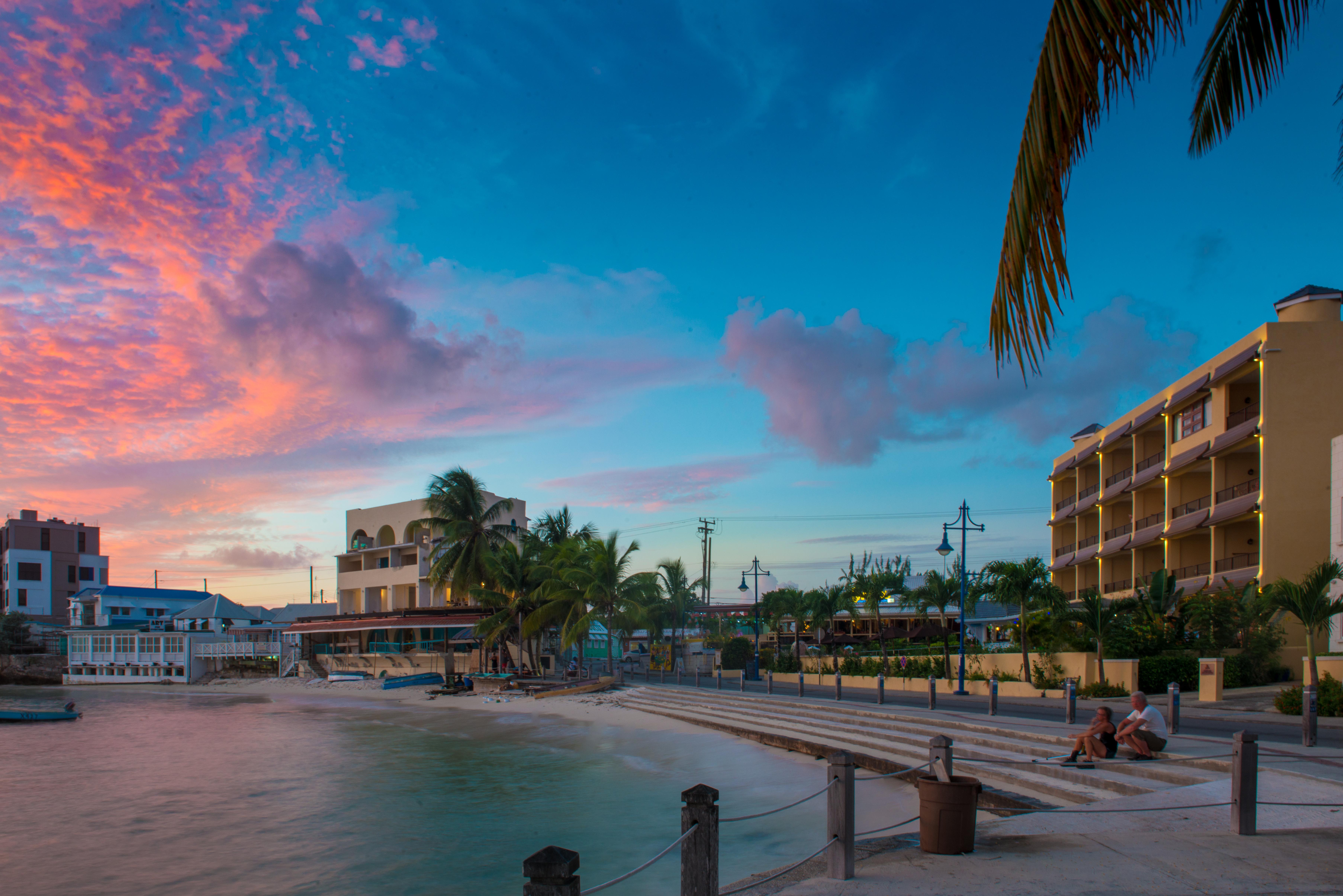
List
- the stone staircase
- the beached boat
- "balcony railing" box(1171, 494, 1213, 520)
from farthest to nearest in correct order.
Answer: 1. the beached boat
2. "balcony railing" box(1171, 494, 1213, 520)
3. the stone staircase

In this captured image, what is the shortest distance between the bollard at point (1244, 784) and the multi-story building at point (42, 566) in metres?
109

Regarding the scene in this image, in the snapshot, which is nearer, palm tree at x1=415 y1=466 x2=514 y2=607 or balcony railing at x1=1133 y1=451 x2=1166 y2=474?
balcony railing at x1=1133 y1=451 x2=1166 y2=474

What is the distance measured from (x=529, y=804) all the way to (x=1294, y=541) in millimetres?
27858

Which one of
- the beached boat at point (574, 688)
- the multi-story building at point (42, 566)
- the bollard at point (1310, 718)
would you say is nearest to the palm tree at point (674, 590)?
the beached boat at point (574, 688)

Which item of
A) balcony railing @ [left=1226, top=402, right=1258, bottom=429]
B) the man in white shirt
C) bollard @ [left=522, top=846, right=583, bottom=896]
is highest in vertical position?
balcony railing @ [left=1226, top=402, right=1258, bottom=429]

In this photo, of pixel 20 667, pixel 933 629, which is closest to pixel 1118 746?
pixel 933 629

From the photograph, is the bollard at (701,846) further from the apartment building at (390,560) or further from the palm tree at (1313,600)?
the apartment building at (390,560)

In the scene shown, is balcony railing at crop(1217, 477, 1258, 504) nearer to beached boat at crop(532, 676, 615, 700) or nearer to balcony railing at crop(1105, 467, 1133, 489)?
balcony railing at crop(1105, 467, 1133, 489)

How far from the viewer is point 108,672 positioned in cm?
7156

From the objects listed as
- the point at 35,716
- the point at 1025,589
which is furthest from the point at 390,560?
the point at 1025,589

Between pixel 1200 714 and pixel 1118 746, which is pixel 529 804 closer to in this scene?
pixel 1118 746

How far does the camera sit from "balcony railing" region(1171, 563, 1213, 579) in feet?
119

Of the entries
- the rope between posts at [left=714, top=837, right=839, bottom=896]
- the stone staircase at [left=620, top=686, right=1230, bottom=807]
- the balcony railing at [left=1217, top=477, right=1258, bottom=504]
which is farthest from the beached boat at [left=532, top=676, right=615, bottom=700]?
the rope between posts at [left=714, top=837, right=839, bottom=896]

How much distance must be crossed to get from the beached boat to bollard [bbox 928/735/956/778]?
31.8 m
